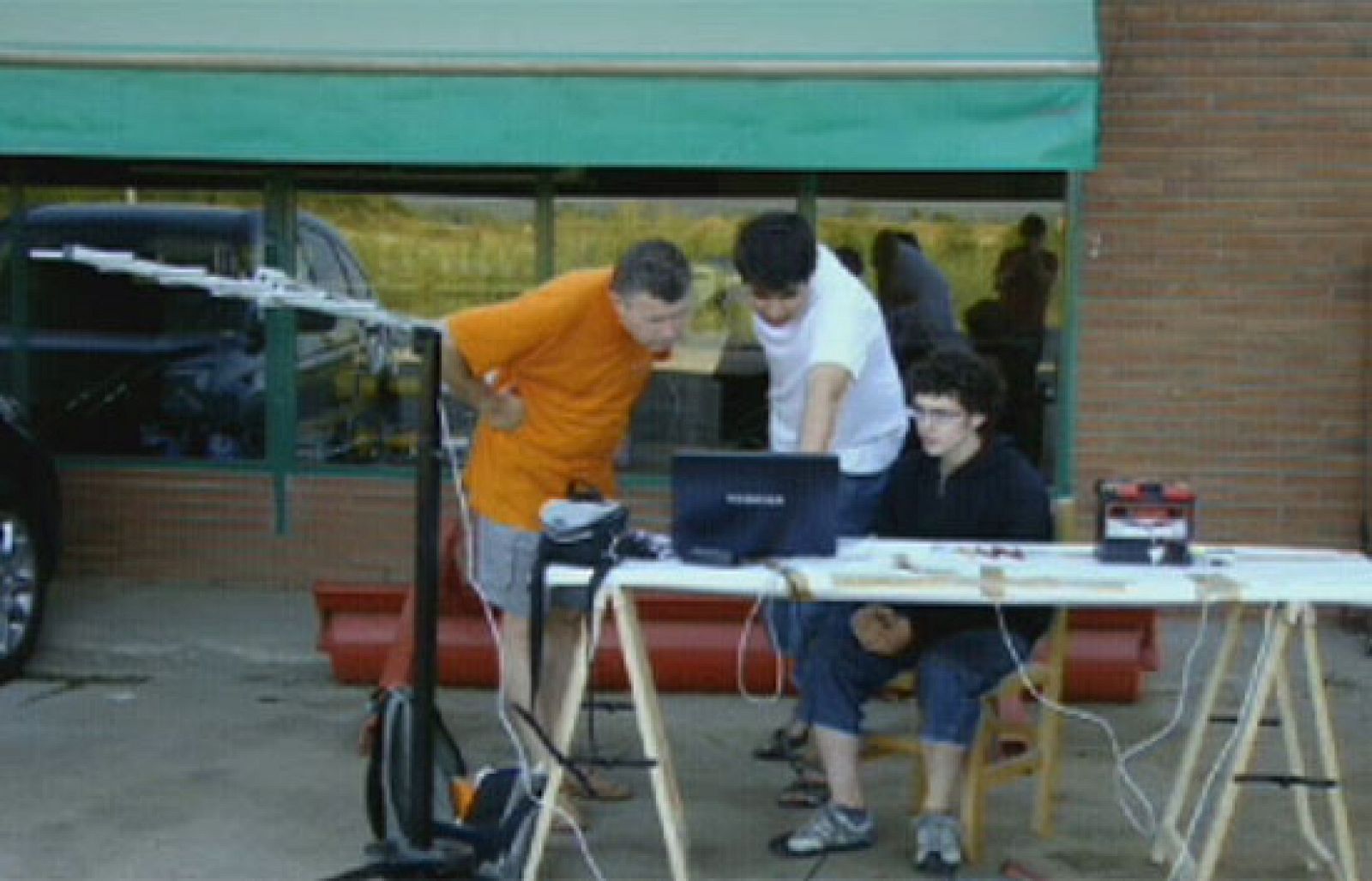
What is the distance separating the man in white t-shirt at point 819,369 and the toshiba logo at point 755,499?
36cm

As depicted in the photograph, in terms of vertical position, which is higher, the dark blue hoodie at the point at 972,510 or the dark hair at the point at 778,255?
the dark hair at the point at 778,255

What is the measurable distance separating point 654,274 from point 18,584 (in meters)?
3.50

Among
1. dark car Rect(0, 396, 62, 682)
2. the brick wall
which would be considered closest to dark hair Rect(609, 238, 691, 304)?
dark car Rect(0, 396, 62, 682)

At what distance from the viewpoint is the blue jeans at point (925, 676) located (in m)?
5.99

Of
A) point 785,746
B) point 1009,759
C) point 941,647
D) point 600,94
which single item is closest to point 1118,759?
point 1009,759

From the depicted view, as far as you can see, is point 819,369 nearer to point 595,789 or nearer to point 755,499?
point 755,499

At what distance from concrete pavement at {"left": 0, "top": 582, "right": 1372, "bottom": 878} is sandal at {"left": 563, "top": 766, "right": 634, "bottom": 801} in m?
0.05

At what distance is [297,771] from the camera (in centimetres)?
706

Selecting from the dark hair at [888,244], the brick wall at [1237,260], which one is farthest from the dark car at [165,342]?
the brick wall at [1237,260]

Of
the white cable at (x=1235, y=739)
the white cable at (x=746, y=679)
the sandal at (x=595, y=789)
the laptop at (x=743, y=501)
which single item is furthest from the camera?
the white cable at (x=746, y=679)

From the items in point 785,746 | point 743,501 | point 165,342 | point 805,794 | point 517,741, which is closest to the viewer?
point 743,501

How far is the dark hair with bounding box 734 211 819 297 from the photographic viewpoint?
6008 millimetres

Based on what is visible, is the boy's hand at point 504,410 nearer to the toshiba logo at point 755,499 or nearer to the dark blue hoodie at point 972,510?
the toshiba logo at point 755,499

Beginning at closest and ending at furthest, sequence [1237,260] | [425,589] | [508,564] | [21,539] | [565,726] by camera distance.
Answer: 1. [425,589]
2. [565,726]
3. [508,564]
4. [21,539]
5. [1237,260]
